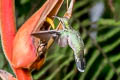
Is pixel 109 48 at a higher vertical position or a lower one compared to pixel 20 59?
lower

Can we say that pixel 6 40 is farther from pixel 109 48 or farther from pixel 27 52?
pixel 109 48

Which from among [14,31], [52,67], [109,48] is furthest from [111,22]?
[14,31]

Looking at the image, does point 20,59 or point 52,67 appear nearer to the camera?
point 20,59

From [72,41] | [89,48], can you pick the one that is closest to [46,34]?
[72,41]

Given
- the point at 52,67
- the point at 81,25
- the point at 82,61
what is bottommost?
the point at 52,67

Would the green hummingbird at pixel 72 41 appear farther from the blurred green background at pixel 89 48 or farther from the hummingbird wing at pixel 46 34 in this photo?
the blurred green background at pixel 89 48

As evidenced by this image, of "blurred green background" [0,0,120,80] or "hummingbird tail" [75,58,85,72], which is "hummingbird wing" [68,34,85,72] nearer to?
"hummingbird tail" [75,58,85,72]

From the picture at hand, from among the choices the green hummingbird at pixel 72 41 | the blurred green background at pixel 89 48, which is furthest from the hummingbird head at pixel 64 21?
the blurred green background at pixel 89 48

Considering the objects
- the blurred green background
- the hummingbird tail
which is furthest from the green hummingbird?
the blurred green background
